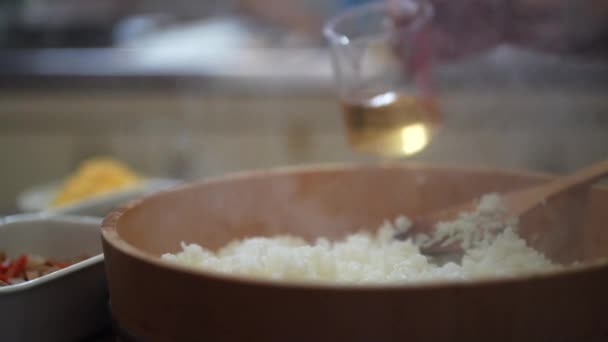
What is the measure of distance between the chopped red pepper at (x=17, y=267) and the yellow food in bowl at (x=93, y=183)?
2.20 ft

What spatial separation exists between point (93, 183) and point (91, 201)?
0.33 m

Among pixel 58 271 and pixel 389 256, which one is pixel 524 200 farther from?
pixel 58 271

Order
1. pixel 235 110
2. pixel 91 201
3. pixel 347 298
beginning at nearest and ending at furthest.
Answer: pixel 347 298
pixel 91 201
pixel 235 110

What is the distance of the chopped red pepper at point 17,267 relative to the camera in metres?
0.99

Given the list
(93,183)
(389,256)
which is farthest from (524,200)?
(93,183)

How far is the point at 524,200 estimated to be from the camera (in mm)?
1016

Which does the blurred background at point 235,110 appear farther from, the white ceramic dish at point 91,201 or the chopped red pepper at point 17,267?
the chopped red pepper at point 17,267

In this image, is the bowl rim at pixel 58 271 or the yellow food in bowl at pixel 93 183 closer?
the bowl rim at pixel 58 271

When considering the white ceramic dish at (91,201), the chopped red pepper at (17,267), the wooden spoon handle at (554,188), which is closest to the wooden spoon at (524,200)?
the wooden spoon handle at (554,188)

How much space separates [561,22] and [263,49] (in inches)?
62.1

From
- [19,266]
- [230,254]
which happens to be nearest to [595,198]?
[230,254]

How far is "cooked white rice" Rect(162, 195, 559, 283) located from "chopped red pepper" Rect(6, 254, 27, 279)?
0.75ft

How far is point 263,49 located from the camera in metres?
2.92

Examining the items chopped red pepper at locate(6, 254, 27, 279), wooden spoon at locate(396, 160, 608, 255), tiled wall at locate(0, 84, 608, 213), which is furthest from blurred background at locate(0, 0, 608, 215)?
Answer: chopped red pepper at locate(6, 254, 27, 279)
